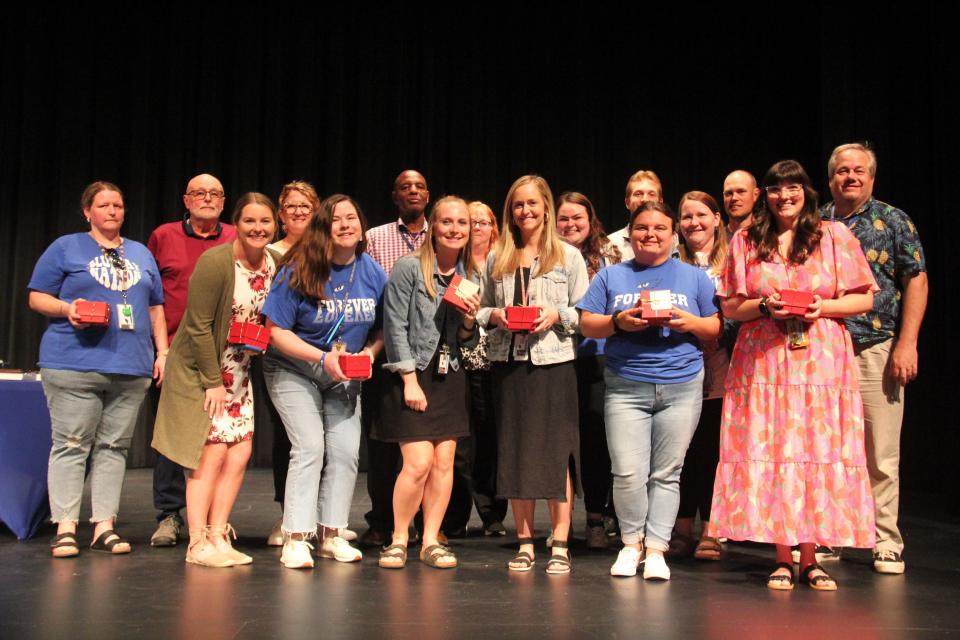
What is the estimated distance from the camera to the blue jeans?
345 centimetres

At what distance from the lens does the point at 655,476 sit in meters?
3.47

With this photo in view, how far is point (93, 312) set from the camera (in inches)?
147

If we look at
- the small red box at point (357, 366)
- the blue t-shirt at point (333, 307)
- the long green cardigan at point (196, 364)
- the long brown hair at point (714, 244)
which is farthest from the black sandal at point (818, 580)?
A: the long green cardigan at point (196, 364)

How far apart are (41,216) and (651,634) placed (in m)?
6.17

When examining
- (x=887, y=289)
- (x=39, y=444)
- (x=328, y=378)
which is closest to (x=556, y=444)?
(x=328, y=378)

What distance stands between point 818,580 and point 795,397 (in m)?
0.65

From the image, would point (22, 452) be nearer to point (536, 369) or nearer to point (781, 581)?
point (536, 369)

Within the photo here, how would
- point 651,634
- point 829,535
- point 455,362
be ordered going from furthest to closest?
point 455,362 → point 829,535 → point 651,634

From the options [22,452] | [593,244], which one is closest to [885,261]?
[593,244]

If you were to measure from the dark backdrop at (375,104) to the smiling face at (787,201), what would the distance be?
3.84 meters

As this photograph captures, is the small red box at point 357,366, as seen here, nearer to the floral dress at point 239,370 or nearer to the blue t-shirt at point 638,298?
the floral dress at point 239,370

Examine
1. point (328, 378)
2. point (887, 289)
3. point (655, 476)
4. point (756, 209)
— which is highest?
point (756, 209)

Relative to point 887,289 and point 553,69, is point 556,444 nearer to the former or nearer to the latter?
point 887,289

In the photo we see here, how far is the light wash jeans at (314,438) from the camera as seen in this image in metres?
3.60
